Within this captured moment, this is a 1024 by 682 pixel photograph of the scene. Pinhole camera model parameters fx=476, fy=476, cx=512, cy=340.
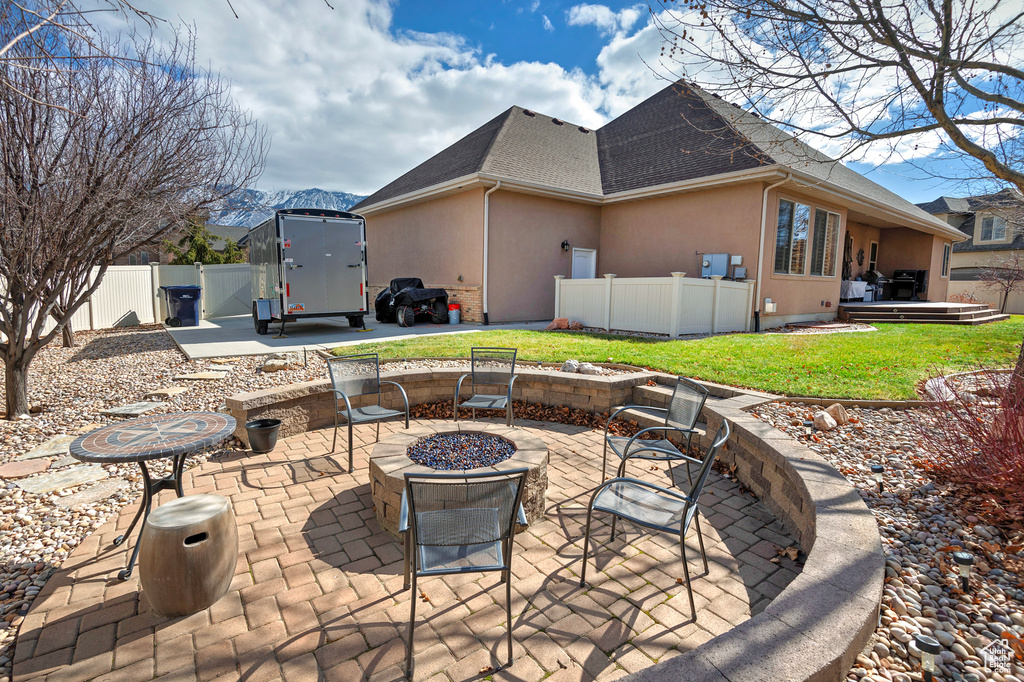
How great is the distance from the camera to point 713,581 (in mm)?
2543

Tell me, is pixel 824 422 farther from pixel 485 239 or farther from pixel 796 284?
pixel 796 284

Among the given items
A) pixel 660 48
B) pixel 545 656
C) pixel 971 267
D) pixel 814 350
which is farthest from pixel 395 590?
pixel 971 267

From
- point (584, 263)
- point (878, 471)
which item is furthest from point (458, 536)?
point (584, 263)

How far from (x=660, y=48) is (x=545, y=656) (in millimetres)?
5262

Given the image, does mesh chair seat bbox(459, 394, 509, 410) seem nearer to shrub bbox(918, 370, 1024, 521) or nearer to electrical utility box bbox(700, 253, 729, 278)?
shrub bbox(918, 370, 1024, 521)

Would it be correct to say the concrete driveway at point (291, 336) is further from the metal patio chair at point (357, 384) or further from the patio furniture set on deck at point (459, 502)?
the patio furniture set on deck at point (459, 502)

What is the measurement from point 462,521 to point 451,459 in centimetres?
118

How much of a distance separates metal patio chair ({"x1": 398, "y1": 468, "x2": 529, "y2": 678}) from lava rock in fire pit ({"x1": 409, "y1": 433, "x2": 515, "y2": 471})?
987 millimetres

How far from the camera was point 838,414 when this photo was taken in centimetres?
440

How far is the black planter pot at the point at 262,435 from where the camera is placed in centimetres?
418

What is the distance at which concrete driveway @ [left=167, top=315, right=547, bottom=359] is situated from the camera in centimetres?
801

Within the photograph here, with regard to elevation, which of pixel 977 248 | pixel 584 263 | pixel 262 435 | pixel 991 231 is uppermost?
pixel 991 231

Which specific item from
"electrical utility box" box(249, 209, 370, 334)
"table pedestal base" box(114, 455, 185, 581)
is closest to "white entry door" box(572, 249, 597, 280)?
"electrical utility box" box(249, 209, 370, 334)

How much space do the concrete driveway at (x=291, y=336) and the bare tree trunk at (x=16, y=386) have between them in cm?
225
